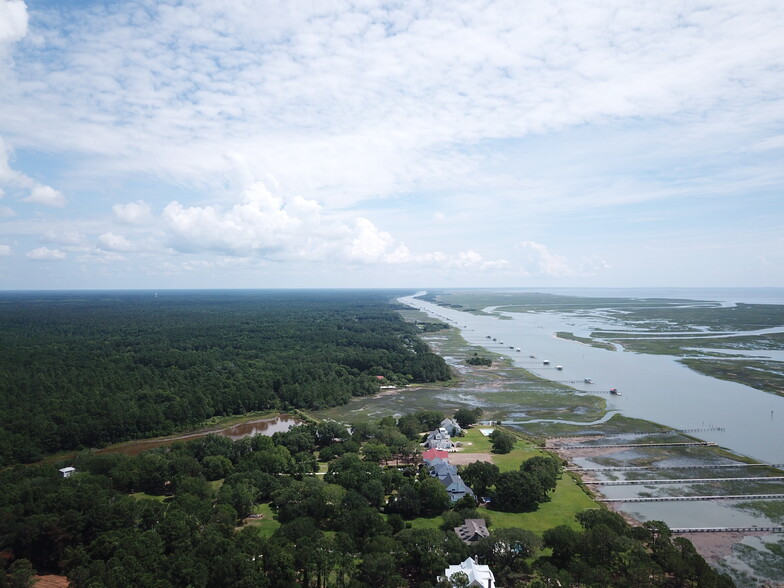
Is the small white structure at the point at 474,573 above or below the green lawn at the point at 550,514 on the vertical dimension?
above

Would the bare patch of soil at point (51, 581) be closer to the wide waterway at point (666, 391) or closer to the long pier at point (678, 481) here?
the long pier at point (678, 481)

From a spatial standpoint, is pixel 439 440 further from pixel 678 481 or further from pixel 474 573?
pixel 474 573

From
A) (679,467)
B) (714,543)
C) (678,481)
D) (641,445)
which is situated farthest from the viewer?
(641,445)

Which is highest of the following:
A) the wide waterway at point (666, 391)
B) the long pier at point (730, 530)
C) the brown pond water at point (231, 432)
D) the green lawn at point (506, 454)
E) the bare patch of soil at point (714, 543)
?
the wide waterway at point (666, 391)

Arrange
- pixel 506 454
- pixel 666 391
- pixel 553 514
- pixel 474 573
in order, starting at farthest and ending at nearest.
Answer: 1. pixel 666 391
2. pixel 506 454
3. pixel 553 514
4. pixel 474 573

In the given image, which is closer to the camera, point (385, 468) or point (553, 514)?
point (553, 514)

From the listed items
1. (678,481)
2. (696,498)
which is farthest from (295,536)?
(678,481)

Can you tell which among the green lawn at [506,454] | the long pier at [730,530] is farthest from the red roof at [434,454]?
the long pier at [730,530]
